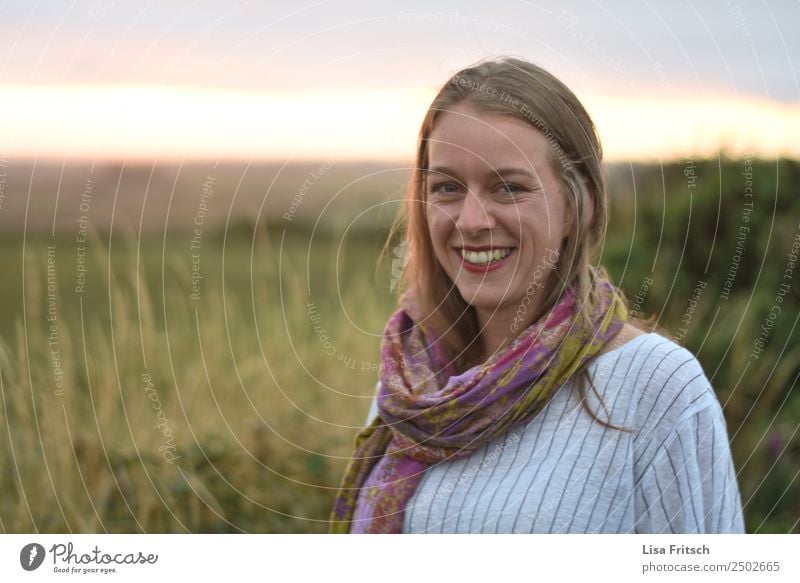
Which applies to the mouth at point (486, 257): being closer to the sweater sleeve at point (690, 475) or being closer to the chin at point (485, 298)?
the chin at point (485, 298)

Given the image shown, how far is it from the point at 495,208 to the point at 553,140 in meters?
0.21

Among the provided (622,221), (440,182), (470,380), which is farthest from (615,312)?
(622,221)

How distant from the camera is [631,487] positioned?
197cm

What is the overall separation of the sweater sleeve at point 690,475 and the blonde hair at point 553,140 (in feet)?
0.66

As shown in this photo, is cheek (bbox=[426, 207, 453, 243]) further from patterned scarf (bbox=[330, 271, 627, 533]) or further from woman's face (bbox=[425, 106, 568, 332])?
patterned scarf (bbox=[330, 271, 627, 533])

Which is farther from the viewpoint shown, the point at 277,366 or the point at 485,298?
the point at 277,366

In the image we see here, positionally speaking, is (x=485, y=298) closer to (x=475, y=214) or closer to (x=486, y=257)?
(x=486, y=257)

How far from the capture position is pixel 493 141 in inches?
78.3

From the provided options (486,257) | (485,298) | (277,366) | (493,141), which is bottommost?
(277,366)

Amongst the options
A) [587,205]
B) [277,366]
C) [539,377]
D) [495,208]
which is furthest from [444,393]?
[277,366]

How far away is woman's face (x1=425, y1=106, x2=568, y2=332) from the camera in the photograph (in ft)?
6.57

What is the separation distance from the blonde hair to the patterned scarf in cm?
5

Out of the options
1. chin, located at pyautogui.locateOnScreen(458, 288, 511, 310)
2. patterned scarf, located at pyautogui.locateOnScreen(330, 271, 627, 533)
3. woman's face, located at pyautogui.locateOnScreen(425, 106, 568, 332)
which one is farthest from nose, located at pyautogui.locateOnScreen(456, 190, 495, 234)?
patterned scarf, located at pyautogui.locateOnScreen(330, 271, 627, 533)

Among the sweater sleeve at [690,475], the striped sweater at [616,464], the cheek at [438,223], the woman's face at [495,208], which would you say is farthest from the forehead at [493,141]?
the sweater sleeve at [690,475]
